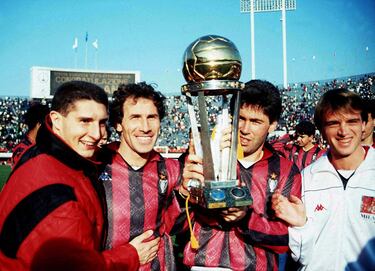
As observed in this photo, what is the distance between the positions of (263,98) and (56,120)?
54.1 inches

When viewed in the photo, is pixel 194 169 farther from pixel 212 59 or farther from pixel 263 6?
pixel 263 6

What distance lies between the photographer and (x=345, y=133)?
90.1 inches

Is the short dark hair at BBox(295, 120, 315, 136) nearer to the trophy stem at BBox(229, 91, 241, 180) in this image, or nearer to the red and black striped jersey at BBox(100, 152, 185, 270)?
the red and black striped jersey at BBox(100, 152, 185, 270)

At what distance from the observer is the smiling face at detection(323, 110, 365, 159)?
2.29m

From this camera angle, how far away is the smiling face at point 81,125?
1946 millimetres

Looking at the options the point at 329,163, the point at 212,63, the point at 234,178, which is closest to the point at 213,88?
the point at 212,63

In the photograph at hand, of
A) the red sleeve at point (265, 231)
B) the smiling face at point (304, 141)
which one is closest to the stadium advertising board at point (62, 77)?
the smiling face at point (304, 141)

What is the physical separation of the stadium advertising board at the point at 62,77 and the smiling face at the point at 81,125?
20.3m

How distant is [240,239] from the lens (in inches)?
86.7

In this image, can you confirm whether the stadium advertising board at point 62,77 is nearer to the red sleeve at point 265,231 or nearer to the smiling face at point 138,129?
the smiling face at point 138,129

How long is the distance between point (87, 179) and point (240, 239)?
1.07m

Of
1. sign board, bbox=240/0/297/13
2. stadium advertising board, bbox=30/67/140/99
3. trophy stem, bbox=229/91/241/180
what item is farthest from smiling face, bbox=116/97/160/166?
sign board, bbox=240/0/297/13

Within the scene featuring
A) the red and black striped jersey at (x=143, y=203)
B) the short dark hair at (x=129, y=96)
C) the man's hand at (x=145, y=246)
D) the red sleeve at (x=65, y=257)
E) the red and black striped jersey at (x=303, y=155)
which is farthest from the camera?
the red and black striped jersey at (x=303, y=155)

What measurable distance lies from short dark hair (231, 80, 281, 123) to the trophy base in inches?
24.6
